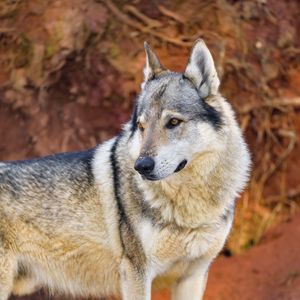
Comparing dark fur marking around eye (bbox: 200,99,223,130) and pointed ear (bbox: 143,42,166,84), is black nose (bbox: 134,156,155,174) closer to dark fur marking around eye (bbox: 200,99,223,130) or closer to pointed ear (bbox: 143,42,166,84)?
dark fur marking around eye (bbox: 200,99,223,130)

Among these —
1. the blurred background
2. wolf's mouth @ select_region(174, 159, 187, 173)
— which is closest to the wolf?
wolf's mouth @ select_region(174, 159, 187, 173)

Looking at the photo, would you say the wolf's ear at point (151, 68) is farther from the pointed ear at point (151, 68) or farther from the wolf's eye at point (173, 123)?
the wolf's eye at point (173, 123)

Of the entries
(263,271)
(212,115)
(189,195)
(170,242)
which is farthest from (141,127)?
(263,271)

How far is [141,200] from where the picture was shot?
548cm

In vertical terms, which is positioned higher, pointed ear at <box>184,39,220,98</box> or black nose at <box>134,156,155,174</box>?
pointed ear at <box>184,39,220,98</box>

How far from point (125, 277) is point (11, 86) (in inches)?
168

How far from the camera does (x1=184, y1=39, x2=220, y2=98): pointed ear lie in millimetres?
5297

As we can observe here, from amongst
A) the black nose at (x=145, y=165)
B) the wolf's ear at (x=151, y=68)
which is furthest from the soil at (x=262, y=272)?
the black nose at (x=145, y=165)

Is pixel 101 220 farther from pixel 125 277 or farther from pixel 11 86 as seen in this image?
pixel 11 86

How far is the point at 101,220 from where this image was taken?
573 centimetres

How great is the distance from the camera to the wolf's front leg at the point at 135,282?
5485 millimetres

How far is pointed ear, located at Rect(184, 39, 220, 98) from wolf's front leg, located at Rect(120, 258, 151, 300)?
1272mm

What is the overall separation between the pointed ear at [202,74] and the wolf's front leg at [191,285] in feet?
4.22

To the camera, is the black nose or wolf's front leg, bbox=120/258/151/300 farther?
wolf's front leg, bbox=120/258/151/300
